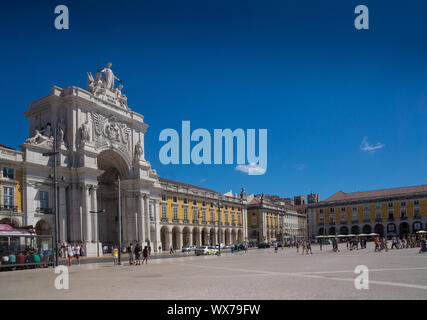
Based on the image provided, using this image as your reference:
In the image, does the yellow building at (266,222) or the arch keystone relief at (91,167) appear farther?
the yellow building at (266,222)

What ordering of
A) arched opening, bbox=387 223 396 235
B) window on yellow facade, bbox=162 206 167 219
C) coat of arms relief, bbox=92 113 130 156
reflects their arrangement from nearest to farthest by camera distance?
1. coat of arms relief, bbox=92 113 130 156
2. window on yellow facade, bbox=162 206 167 219
3. arched opening, bbox=387 223 396 235

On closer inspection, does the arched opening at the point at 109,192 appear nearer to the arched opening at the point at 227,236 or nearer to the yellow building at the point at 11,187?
the yellow building at the point at 11,187

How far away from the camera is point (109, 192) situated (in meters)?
57.8

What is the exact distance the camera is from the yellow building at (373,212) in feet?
344

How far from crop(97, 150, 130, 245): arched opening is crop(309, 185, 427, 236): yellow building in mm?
74513

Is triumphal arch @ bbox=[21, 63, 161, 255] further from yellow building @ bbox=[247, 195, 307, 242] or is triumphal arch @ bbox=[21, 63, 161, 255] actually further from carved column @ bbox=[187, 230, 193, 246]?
yellow building @ bbox=[247, 195, 307, 242]

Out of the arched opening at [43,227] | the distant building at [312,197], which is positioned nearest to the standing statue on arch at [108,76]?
the arched opening at [43,227]

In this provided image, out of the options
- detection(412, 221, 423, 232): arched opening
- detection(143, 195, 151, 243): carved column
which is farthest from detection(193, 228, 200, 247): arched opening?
detection(412, 221, 423, 232): arched opening

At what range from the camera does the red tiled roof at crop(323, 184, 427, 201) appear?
357ft

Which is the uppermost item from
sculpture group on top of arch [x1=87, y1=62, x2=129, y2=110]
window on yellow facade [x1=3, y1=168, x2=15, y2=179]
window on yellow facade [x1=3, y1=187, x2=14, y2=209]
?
sculpture group on top of arch [x1=87, y1=62, x2=129, y2=110]

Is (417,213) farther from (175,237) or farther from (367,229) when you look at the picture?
(175,237)

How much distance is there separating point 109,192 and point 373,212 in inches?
3059

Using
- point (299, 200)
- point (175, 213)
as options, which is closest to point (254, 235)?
point (175, 213)
